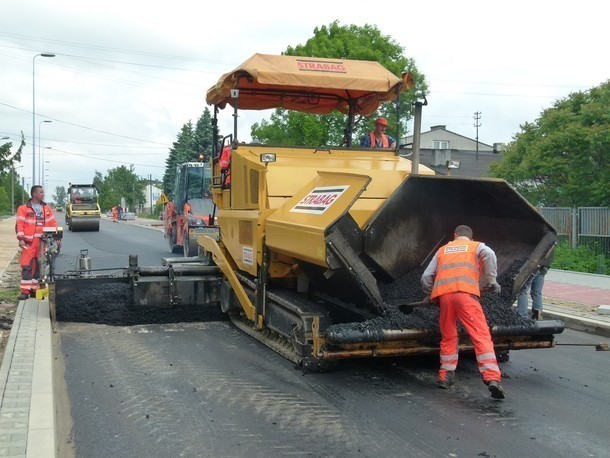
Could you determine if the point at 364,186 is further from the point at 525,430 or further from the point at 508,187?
the point at 525,430

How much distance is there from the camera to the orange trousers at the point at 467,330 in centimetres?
521

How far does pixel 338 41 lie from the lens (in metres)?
26.8

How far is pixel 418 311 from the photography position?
5832 mm

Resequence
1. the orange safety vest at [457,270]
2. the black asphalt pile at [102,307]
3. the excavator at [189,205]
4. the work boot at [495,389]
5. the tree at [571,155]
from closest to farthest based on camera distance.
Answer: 1. the work boot at [495,389]
2. the orange safety vest at [457,270]
3. the black asphalt pile at [102,307]
4. the tree at [571,155]
5. the excavator at [189,205]

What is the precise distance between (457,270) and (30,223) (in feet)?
22.1

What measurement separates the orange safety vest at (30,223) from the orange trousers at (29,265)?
0.31 feet

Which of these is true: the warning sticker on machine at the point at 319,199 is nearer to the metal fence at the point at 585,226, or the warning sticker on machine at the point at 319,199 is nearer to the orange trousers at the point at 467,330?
the orange trousers at the point at 467,330

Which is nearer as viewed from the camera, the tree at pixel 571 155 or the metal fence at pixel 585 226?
the metal fence at pixel 585 226

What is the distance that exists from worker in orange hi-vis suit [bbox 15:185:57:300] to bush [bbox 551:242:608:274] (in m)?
11.5

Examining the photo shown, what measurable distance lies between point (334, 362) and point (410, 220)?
144 cm

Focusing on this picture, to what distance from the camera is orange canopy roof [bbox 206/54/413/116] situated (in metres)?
7.68

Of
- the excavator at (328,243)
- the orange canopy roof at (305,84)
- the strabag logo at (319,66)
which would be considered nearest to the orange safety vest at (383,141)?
the excavator at (328,243)

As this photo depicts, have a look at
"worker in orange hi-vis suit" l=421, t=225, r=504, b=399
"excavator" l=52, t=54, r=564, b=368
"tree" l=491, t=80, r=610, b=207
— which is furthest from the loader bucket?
"tree" l=491, t=80, r=610, b=207

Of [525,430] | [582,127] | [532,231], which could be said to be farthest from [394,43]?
[525,430]
